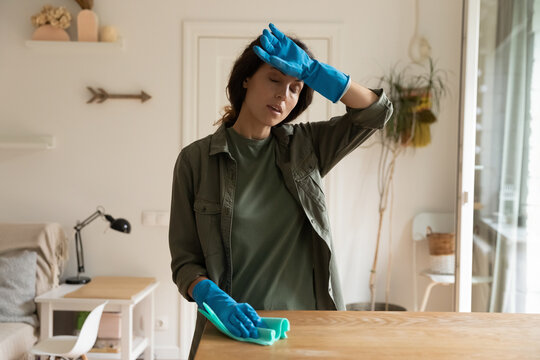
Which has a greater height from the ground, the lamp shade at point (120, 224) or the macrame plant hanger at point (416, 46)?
the macrame plant hanger at point (416, 46)

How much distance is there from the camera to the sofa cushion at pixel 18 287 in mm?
2773

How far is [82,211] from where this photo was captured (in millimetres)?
3238

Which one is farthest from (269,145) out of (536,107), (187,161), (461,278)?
(461,278)

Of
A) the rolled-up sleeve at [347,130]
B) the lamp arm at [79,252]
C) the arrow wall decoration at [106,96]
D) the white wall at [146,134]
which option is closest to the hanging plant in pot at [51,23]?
the white wall at [146,134]

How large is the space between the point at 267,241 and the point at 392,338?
43 centimetres

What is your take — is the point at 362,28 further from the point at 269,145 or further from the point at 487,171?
the point at 269,145

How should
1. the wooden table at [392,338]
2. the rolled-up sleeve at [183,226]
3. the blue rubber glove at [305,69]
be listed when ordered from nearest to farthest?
the wooden table at [392,338] → the blue rubber glove at [305,69] → the rolled-up sleeve at [183,226]

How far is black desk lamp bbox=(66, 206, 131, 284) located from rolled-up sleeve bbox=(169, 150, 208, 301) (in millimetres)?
1712

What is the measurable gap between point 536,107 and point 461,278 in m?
0.94

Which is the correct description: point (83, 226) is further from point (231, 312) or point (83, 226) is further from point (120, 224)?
point (231, 312)

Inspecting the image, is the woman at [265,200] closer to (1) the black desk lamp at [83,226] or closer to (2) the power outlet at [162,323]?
(1) the black desk lamp at [83,226]

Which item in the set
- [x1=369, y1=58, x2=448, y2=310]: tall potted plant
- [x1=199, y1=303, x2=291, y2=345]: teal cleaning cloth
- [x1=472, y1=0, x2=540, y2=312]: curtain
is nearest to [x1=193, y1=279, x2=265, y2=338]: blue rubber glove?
[x1=199, y1=303, x2=291, y2=345]: teal cleaning cloth

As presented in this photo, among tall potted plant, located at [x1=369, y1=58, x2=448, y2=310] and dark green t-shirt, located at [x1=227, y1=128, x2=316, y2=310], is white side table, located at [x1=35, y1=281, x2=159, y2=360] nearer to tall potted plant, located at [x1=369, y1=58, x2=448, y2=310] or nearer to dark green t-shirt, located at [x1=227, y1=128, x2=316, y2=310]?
tall potted plant, located at [x1=369, y1=58, x2=448, y2=310]

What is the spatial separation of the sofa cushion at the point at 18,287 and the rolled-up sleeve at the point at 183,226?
183 cm
